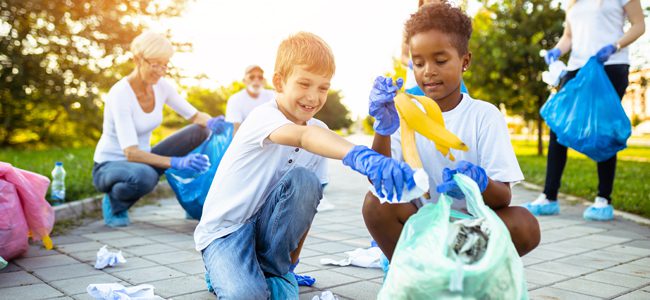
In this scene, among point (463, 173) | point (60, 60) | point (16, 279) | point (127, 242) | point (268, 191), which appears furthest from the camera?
point (60, 60)

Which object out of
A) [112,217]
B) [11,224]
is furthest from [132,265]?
[112,217]

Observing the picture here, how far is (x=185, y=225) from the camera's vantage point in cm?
461

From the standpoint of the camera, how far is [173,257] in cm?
348

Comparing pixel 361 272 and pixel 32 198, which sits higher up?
pixel 32 198

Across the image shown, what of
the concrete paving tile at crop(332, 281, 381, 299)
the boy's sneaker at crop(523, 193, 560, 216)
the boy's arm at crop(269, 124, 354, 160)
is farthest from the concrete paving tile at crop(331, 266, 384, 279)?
the boy's sneaker at crop(523, 193, 560, 216)

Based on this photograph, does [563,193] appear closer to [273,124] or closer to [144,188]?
[144,188]

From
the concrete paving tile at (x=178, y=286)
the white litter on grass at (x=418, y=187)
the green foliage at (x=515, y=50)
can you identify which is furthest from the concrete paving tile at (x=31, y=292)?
the green foliage at (x=515, y=50)

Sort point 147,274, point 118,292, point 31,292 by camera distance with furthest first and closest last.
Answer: point 147,274, point 31,292, point 118,292

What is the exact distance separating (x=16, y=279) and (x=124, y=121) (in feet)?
5.41

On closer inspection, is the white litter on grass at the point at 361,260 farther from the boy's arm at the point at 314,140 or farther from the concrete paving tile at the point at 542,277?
the boy's arm at the point at 314,140

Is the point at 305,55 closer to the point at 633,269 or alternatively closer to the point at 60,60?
the point at 633,269

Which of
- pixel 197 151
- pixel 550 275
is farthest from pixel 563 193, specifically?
pixel 197 151

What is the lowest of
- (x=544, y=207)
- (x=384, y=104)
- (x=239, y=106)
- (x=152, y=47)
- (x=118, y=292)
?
(x=544, y=207)

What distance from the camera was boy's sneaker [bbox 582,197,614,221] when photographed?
4.70m
